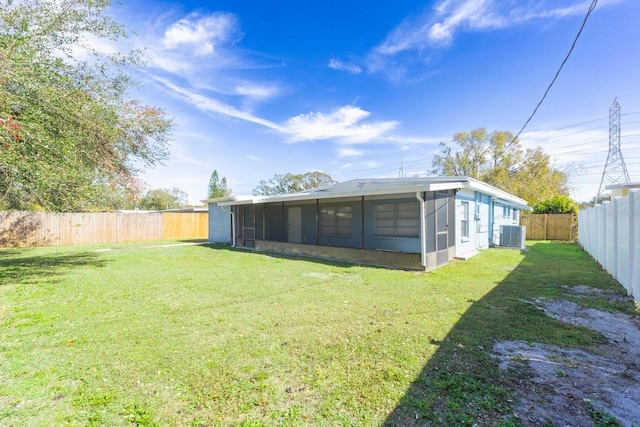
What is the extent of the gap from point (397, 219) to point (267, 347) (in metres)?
7.15

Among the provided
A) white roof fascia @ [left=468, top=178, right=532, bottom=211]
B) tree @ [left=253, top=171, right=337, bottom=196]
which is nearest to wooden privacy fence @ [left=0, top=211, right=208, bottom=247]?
white roof fascia @ [left=468, top=178, right=532, bottom=211]

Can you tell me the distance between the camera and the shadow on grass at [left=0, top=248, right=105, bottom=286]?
22.3 ft

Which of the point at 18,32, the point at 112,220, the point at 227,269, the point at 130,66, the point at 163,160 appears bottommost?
the point at 227,269

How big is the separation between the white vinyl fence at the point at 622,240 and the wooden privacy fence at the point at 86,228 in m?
17.3

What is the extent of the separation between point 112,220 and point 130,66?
11.6 m

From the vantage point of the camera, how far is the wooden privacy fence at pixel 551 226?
16.8 meters

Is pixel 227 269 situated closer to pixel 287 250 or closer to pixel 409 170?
pixel 287 250

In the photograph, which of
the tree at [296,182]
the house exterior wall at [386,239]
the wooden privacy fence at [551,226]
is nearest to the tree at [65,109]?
→ the house exterior wall at [386,239]

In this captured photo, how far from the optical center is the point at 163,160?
380 inches

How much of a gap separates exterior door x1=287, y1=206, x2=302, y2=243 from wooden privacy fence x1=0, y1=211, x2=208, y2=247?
A: 9512 millimetres

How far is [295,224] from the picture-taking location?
13102 millimetres

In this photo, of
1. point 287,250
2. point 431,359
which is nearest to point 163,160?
point 287,250

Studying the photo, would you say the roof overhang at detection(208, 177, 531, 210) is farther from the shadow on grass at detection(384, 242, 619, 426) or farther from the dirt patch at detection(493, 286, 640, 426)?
the dirt patch at detection(493, 286, 640, 426)

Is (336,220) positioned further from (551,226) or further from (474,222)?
(551,226)
